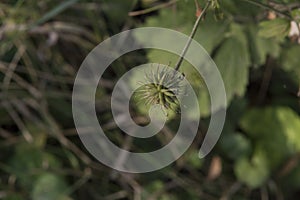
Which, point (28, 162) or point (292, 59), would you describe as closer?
point (292, 59)

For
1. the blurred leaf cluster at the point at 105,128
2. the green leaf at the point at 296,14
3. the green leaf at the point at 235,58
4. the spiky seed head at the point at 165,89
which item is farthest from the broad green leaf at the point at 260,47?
the spiky seed head at the point at 165,89

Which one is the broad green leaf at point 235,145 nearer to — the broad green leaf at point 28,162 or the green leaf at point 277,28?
the broad green leaf at point 28,162

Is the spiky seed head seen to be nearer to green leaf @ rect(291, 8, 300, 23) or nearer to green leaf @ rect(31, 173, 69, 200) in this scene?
green leaf @ rect(291, 8, 300, 23)

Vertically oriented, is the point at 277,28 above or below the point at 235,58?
below

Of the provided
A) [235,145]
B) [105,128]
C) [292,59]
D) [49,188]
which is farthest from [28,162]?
[292,59]

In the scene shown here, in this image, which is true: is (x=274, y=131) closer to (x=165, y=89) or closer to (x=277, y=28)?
(x=277, y=28)

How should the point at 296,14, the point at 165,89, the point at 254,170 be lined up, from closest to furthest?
1. the point at 165,89
2. the point at 296,14
3. the point at 254,170

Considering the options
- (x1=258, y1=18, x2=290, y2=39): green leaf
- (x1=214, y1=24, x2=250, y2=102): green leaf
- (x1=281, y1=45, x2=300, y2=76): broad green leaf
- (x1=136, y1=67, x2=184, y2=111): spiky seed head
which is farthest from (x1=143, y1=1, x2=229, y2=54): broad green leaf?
(x1=136, y1=67, x2=184, y2=111): spiky seed head
